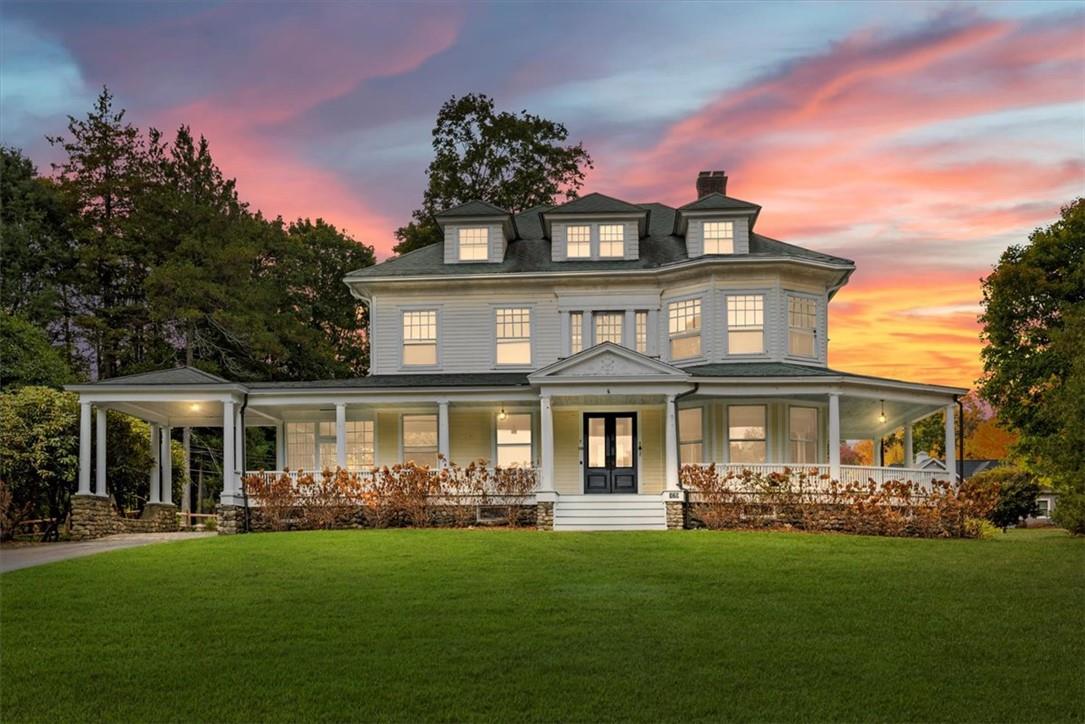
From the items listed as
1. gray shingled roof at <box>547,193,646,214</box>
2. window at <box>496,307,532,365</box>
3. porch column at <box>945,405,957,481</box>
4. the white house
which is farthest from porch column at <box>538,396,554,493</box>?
porch column at <box>945,405,957,481</box>

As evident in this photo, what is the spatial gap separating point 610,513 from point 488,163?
20715 mm

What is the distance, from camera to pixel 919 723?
8383mm

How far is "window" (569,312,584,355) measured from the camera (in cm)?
2672

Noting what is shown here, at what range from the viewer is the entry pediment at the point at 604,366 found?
23188 mm

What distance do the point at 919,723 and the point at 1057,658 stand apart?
2687 mm

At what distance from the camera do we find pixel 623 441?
84.0ft

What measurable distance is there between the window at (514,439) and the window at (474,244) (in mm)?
4453

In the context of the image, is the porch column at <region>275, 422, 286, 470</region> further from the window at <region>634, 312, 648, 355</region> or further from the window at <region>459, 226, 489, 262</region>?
the window at <region>634, 312, 648, 355</region>

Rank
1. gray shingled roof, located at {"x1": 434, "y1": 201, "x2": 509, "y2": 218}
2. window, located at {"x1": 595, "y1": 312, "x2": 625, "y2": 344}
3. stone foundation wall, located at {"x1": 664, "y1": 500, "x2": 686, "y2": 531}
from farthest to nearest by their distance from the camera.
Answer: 1. gray shingled roof, located at {"x1": 434, "y1": 201, "x2": 509, "y2": 218}
2. window, located at {"x1": 595, "y1": 312, "x2": 625, "y2": 344}
3. stone foundation wall, located at {"x1": 664, "y1": 500, "x2": 686, "y2": 531}

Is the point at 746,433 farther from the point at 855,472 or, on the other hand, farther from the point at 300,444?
the point at 300,444

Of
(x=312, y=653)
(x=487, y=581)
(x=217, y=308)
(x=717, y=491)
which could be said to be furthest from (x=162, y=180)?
(x=312, y=653)

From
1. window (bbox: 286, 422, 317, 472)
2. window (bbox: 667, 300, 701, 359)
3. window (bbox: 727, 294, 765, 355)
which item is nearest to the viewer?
window (bbox: 727, 294, 765, 355)

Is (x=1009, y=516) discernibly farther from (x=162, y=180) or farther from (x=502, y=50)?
(x=162, y=180)

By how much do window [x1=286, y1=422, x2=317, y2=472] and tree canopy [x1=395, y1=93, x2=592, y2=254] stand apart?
13714mm
